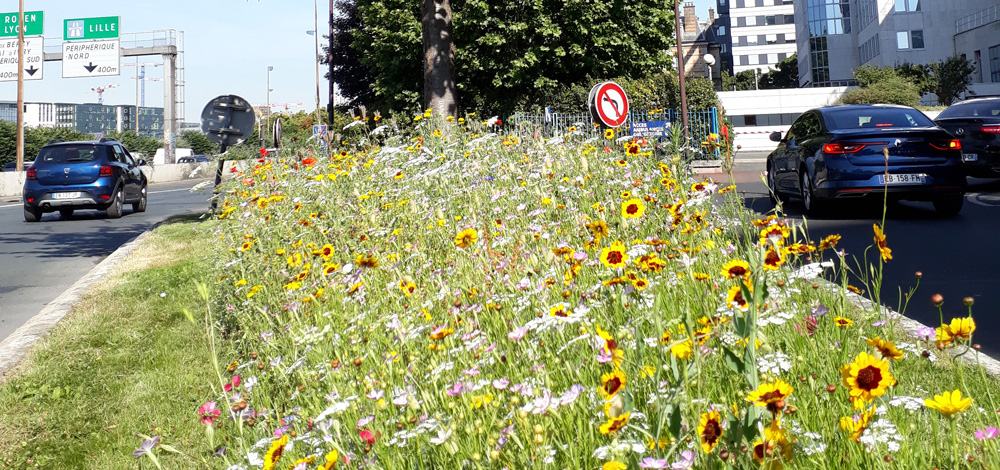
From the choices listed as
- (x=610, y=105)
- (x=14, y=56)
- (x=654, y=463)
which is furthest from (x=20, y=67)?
(x=654, y=463)

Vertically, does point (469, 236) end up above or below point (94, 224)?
above

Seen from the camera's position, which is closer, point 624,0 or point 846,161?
point 846,161

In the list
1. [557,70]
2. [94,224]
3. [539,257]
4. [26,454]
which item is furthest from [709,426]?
[557,70]

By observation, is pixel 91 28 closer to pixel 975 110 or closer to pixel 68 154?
pixel 68 154

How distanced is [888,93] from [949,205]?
46609mm

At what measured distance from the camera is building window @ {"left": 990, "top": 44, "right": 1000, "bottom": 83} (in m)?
60.8

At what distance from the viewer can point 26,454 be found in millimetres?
3994

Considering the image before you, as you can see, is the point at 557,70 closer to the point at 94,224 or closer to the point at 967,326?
the point at 94,224

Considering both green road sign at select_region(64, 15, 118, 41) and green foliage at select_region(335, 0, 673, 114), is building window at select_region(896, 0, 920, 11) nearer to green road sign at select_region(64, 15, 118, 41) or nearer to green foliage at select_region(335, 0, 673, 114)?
green foliage at select_region(335, 0, 673, 114)

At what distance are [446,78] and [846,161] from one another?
6.85m

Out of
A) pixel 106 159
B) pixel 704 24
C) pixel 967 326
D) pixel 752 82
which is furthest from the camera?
pixel 704 24

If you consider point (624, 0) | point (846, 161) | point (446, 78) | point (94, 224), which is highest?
point (624, 0)

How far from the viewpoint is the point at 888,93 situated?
53531mm

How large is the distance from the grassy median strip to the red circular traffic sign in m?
6.64
